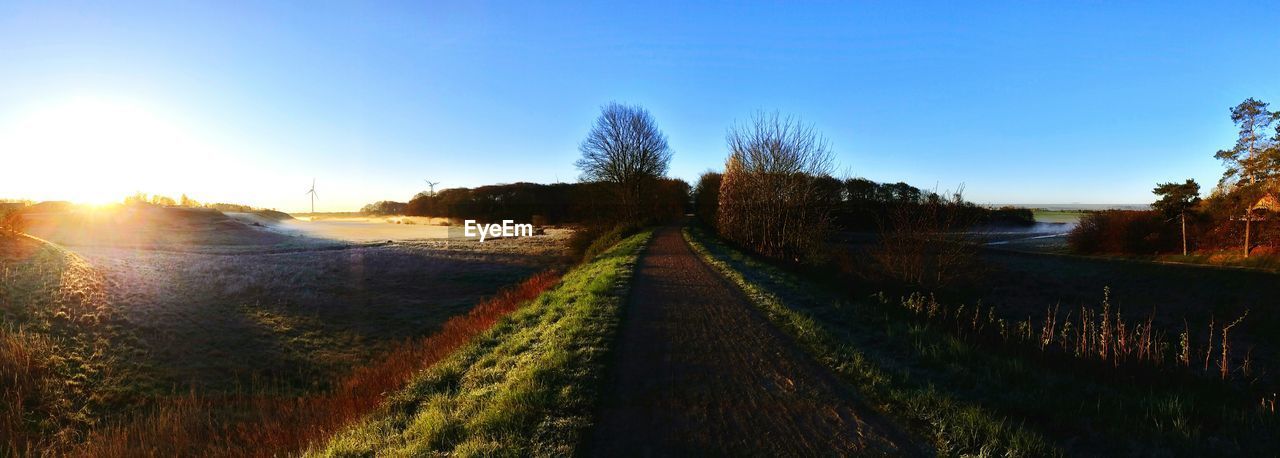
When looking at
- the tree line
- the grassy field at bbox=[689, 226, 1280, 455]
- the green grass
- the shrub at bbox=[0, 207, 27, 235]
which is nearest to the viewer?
the grassy field at bbox=[689, 226, 1280, 455]

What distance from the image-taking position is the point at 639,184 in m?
45.8

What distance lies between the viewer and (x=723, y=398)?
4.77m

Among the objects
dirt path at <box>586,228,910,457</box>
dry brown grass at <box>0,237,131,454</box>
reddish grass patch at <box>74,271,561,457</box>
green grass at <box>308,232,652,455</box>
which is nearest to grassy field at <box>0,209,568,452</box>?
dry brown grass at <box>0,237,131,454</box>

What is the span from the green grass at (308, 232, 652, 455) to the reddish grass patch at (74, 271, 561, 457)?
65cm

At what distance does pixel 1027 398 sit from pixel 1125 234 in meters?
49.7

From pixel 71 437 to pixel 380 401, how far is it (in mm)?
5193

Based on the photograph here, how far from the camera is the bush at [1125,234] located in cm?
3756

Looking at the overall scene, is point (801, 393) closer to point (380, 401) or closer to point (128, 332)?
point (380, 401)

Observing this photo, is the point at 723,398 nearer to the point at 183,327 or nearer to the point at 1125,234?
the point at 183,327

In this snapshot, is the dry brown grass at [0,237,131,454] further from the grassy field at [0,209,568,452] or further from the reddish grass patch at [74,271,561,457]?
the reddish grass patch at [74,271,561,457]

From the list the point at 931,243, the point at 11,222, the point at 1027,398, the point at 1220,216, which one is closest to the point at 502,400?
the point at 1027,398

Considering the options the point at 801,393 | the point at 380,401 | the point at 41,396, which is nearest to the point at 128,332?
the point at 41,396

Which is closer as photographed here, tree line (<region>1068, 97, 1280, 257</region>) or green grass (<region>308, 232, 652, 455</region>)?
green grass (<region>308, 232, 652, 455</region>)

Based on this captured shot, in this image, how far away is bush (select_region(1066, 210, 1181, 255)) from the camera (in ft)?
123
